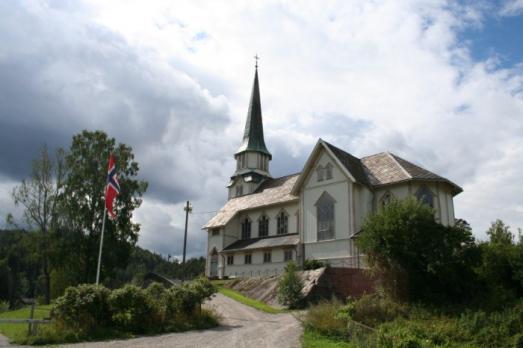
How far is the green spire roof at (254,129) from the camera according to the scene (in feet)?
218

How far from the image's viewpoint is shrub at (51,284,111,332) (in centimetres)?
1797

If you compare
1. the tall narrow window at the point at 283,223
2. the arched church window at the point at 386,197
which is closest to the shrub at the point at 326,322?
the arched church window at the point at 386,197

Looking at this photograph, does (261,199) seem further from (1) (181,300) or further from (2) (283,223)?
(1) (181,300)

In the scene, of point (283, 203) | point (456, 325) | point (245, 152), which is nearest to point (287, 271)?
point (456, 325)

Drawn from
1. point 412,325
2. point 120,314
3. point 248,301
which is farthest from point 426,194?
point 120,314

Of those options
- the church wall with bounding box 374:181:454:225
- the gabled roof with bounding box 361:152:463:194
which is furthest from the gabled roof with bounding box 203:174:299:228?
the church wall with bounding box 374:181:454:225

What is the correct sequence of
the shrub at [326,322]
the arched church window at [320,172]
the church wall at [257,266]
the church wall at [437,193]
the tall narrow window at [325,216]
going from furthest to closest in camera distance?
the church wall at [257,266], the arched church window at [320,172], the tall narrow window at [325,216], the church wall at [437,193], the shrub at [326,322]

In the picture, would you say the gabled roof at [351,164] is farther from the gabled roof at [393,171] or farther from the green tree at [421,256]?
the green tree at [421,256]

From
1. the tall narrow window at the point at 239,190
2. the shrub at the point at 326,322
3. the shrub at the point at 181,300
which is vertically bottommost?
the shrub at the point at 326,322

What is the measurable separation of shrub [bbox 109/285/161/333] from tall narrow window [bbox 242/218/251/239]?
3232 centimetres

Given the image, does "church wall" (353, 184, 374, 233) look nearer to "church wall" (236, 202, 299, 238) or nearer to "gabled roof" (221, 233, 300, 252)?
"gabled roof" (221, 233, 300, 252)

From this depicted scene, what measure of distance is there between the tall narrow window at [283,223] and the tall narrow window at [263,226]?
1802 mm

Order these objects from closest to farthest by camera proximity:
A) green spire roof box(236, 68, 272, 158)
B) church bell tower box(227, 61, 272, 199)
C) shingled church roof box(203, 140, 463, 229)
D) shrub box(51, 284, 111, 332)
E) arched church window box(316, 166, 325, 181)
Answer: shrub box(51, 284, 111, 332) < shingled church roof box(203, 140, 463, 229) < arched church window box(316, 166, 325, 181) < church bell tower box(227, 61, 272, 199) < green spire roof box(236, 68, 272, 158)

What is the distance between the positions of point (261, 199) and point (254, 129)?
1756cm
